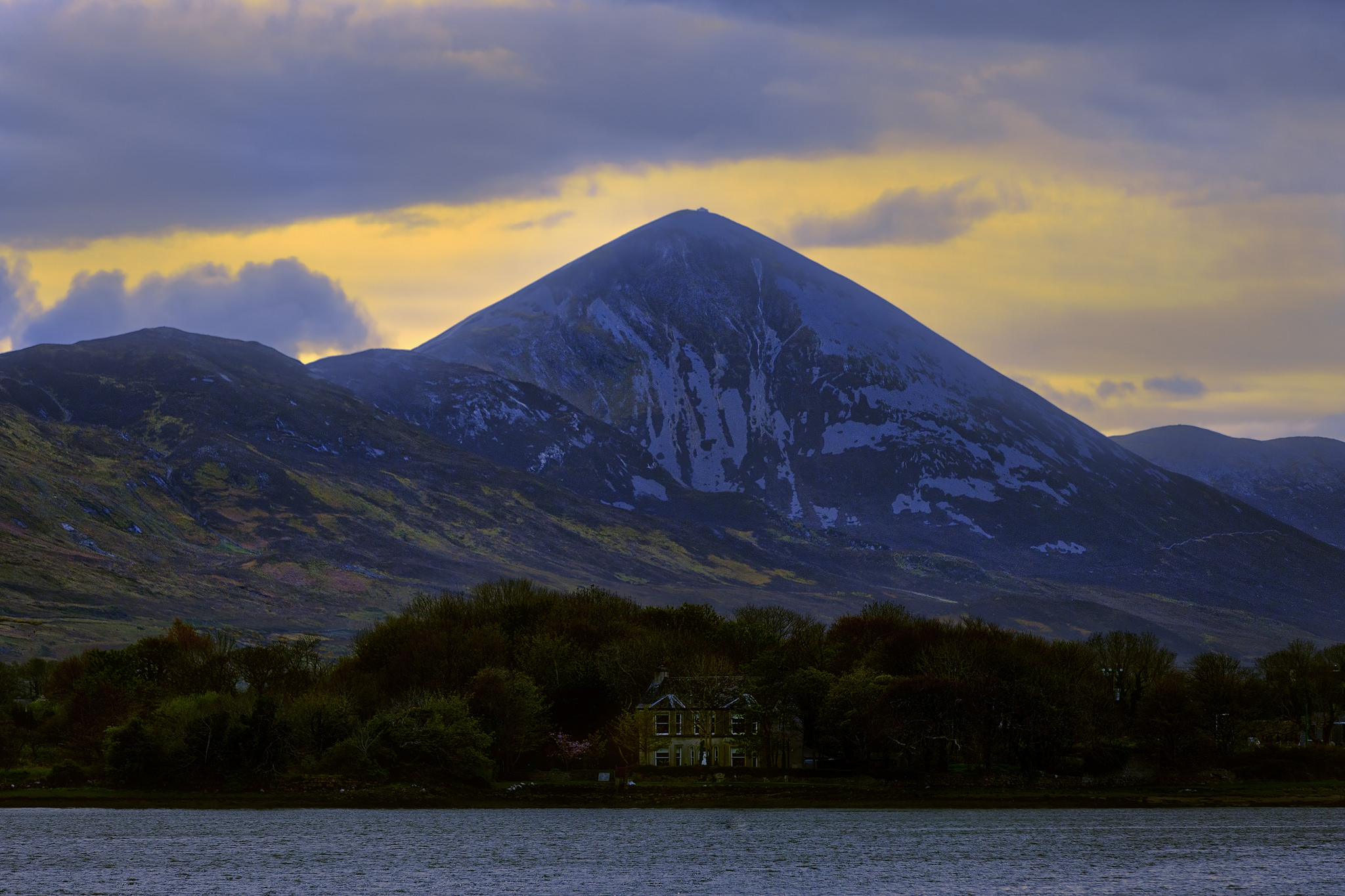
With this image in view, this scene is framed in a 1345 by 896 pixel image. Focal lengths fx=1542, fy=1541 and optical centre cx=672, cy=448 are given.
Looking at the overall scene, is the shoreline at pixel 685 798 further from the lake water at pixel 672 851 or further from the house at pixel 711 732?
the house at pixel 711 732

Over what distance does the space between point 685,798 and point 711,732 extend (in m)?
12.4

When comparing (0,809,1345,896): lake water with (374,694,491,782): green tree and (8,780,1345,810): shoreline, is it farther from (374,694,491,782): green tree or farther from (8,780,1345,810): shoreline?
(374,694,491,782): green tree

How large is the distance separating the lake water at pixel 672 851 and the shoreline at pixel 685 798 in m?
1.14

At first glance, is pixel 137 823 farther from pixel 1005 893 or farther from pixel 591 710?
pixel 1005 893

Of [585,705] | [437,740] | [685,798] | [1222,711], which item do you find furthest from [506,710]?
[1222,711]

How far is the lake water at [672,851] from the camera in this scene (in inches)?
2741

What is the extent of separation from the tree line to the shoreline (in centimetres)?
243

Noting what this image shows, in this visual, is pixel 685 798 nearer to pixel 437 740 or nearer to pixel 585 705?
pixel 437 740

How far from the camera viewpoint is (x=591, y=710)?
121 meters

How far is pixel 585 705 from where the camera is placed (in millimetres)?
120812

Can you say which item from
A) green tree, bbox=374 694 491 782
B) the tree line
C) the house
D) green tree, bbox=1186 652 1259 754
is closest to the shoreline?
green tree, bbox=374 694 491 782

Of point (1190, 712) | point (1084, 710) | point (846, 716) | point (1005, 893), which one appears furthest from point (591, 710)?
point (1005, 893)

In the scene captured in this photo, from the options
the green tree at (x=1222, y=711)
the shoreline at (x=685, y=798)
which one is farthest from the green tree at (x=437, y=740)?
the green tree at (x=1222, y=711)

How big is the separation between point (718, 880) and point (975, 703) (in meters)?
42.6
